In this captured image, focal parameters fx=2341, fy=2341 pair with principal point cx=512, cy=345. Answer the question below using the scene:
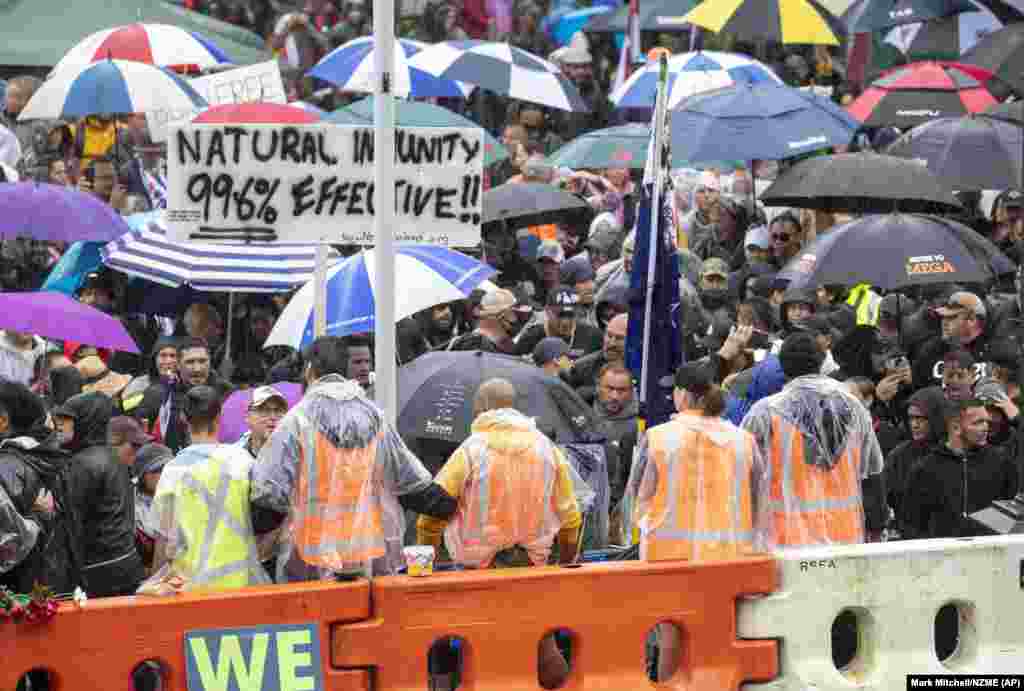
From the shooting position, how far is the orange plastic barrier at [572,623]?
975 centimetres

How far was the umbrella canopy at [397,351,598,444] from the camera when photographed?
11.6 metres

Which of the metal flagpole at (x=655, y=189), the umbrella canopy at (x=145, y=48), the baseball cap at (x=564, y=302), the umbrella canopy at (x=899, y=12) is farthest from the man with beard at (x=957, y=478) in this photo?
the umbrella canopy at (x=899, y=12)

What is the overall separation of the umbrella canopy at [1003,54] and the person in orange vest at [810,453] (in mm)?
10804

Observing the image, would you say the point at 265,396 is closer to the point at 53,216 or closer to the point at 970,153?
the point at 53,216

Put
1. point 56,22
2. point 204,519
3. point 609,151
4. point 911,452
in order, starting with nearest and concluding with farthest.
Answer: point 204,519, point 911,452, point 609,151, point 56,22

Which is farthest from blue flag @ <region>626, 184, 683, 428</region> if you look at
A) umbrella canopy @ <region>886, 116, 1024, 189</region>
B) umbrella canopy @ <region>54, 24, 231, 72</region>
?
umbrella canopy @ <region>54, 24, 231, 72</region>

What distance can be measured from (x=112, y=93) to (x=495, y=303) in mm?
6363

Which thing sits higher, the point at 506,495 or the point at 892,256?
the point at 892,256

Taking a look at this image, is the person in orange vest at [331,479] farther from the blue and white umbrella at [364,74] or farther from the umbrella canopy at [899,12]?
the umbrella canopy at [899,12]

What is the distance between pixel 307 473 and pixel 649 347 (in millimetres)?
2912

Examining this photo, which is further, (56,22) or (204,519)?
(56,22)

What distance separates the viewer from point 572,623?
10.0 metres

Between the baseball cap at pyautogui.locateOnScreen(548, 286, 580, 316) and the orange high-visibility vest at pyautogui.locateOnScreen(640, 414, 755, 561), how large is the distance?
4.57 metres

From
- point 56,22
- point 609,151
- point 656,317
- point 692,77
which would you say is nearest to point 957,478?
point 656,317
